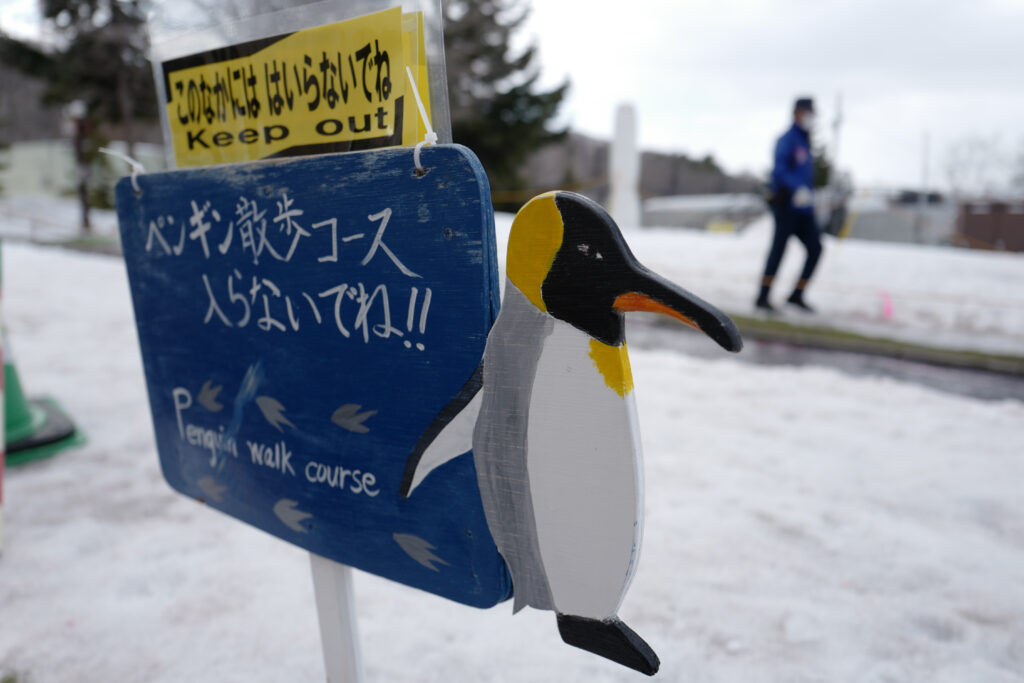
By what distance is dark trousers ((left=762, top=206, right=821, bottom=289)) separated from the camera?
5531 millimetres

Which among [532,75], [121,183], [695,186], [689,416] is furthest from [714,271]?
[695,186]

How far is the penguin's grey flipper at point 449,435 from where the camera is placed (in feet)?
3.06

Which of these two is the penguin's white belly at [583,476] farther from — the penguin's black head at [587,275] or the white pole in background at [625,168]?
the white pole in background at [625,168]

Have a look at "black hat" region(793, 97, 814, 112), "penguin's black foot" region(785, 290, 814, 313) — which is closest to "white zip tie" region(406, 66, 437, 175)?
"black hat" region(793, 97, 814, 112)

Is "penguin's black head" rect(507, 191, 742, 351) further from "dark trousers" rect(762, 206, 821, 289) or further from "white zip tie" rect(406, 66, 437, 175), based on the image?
"dark trousers" rect(762, 206, 821, 289)

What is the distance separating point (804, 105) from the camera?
18.1 ft

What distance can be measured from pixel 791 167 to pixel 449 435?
5396 millimetres

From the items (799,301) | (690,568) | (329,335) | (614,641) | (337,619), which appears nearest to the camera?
(614,641)

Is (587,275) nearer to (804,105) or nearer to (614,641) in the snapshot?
(614,641)

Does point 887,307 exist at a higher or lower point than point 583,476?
lower

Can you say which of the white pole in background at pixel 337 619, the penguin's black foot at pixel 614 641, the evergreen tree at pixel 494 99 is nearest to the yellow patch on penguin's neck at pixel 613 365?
the penguin's black foot at pixel 614 641

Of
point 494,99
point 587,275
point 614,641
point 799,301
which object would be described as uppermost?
point 494,99

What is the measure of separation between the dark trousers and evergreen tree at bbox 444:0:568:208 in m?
14.8

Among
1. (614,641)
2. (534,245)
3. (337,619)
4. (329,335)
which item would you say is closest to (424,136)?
(534,245)
